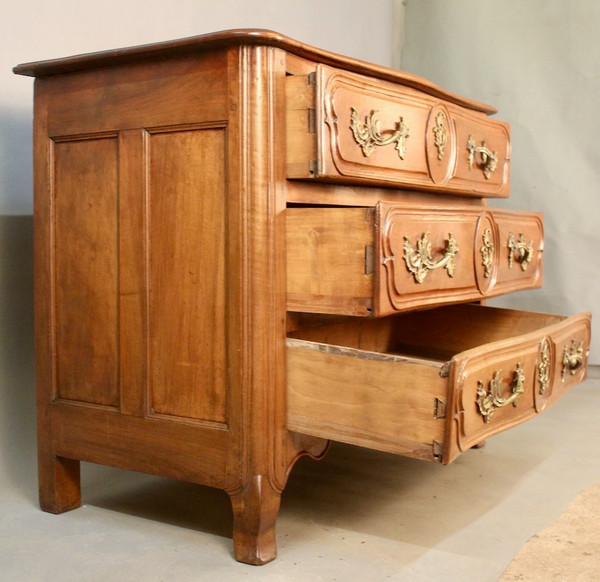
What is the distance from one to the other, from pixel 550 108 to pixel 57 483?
6.93 ft

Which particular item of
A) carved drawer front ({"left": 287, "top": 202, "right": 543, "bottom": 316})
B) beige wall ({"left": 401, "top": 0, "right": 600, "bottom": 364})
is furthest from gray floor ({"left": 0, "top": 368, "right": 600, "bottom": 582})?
beige wall ({"left": 401, "top": 0, "right": 600, "bottom": 364})

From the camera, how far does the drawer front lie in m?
1.33

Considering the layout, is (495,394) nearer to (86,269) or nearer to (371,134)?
(371,134)

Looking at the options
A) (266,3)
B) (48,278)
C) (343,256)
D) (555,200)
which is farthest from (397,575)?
(555,200)

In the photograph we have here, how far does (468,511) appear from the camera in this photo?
1.71 metres

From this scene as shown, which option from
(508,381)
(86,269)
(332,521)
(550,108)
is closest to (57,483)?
(86,269)

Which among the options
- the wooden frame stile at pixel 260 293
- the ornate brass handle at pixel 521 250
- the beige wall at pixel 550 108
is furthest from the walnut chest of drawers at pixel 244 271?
the beige wall at pixel 550 108

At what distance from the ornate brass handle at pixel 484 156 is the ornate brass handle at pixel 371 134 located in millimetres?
357

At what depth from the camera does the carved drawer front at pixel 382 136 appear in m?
1.40

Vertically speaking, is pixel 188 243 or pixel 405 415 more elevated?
pixel 188 243

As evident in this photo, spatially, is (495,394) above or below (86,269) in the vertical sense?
below

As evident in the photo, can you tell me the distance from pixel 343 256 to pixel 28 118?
34.1 inches

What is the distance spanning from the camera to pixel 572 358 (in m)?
1.79

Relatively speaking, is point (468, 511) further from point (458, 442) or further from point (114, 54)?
point (114, 54)
